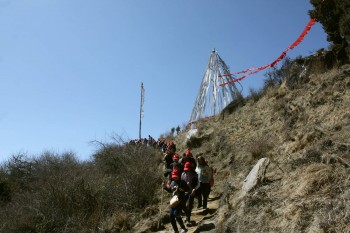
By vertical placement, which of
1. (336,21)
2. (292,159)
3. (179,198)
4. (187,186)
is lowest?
(179,198)

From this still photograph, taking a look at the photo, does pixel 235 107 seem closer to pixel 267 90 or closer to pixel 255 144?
pixel 267 90

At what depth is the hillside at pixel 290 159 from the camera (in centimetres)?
712

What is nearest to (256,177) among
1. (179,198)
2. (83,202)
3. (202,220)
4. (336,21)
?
(179,198)

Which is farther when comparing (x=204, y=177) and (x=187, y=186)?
(x=204, y=177)

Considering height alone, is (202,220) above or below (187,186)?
below

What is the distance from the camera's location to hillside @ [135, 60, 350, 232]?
281 inches

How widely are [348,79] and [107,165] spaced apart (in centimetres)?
1275

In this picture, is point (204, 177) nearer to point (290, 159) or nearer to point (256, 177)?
point (256, 177)

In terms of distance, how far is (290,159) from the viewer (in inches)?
402

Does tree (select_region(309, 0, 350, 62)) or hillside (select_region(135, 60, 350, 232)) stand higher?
tree (select_region(309, 0, 350, 62))

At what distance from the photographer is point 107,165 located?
2075 centimetres

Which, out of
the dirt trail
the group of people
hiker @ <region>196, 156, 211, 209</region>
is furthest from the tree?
the dirt trail

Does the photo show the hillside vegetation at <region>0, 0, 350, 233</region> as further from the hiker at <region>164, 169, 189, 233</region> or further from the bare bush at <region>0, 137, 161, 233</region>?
the hiker at <region>164, 169, 189, 233</region>

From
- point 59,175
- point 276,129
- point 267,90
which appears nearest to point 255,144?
point 276,129
